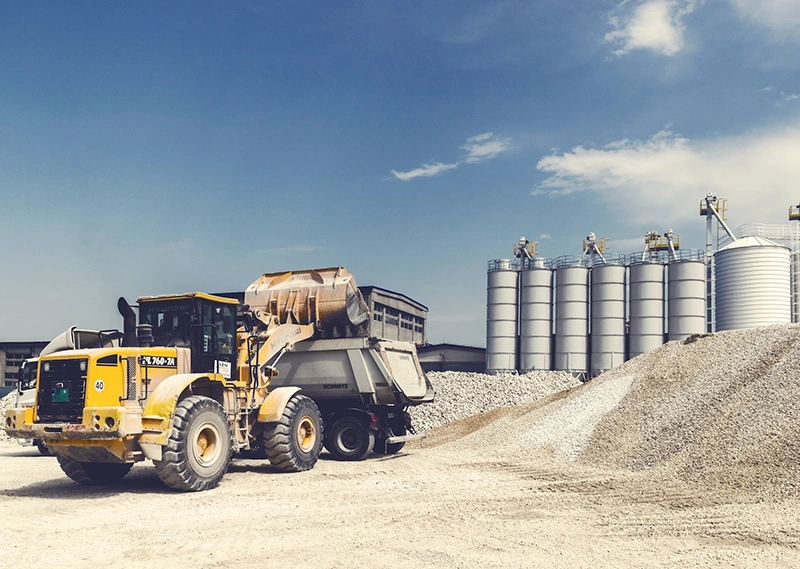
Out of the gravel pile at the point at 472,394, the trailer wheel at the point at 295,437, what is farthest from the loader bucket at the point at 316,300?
the gravel pile at the point at 472,394

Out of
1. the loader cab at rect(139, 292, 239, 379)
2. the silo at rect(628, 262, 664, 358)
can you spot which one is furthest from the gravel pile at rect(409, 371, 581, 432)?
the loader cab at rect(139, 292, 239, 379)

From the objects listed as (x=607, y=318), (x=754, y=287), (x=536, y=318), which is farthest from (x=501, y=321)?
(x=754, y=287)

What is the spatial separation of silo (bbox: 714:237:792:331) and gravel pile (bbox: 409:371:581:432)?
28.2 feet

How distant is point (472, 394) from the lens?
25.4m

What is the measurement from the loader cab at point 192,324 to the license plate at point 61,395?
1.61m

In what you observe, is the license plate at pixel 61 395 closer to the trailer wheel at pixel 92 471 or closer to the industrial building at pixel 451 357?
the trailer wheel at pixel 92 471

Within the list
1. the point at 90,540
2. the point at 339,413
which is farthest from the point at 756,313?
the point at 90,540

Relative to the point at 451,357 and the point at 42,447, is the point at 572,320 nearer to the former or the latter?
the point at 451,357

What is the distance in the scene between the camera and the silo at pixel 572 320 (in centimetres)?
3725

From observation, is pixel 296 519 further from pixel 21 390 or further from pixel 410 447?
pixel 21 390

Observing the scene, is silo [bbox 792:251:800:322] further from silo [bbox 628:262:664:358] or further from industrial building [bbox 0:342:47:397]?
industrial building [bbox 0:342:47:397]

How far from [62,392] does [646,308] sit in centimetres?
3149

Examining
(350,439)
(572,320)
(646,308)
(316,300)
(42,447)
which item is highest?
(646,308)

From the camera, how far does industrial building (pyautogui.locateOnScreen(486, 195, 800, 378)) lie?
117 ft
